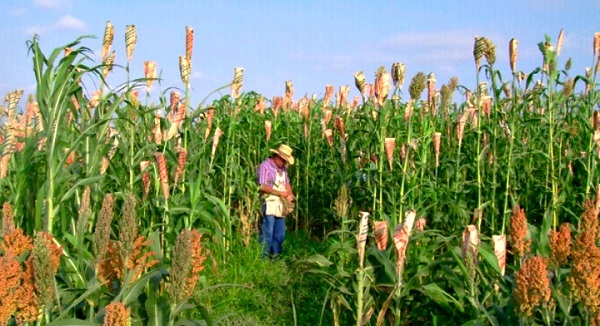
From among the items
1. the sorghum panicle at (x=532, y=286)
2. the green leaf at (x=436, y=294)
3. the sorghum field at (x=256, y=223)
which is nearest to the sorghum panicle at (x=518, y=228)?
the sorghum field at (x=256, y=223)

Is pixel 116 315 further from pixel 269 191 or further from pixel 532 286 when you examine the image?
pixel 269 191

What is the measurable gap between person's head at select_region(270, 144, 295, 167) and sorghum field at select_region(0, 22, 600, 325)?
0.46 meters

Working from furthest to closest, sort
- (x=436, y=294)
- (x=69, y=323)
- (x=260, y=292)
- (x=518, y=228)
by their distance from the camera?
(x=260, y=292), (x=436, y=294), (x=518, y=228), (x=69, y=323)

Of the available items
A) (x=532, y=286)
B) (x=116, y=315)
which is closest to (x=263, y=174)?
(x=532, y=286)

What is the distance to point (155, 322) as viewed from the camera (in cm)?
311

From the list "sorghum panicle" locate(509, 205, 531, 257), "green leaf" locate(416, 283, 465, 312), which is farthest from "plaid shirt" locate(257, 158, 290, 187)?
"sorghum panicle" locate(509, 205, 531, 257)

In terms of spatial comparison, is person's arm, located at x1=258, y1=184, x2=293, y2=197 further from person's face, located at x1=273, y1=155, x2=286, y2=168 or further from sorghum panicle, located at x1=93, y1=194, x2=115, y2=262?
sorghum panicle, located at x1=93, y1=194, x2=115, y2=262

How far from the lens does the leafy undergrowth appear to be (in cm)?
536

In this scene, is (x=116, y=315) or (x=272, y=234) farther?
(x=272, y=234)

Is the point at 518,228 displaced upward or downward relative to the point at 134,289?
upward

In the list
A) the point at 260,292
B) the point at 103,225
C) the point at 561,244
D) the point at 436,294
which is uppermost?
the point at 103,225

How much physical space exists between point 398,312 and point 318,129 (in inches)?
219

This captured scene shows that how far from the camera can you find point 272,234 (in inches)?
314

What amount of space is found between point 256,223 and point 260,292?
9.36ft
